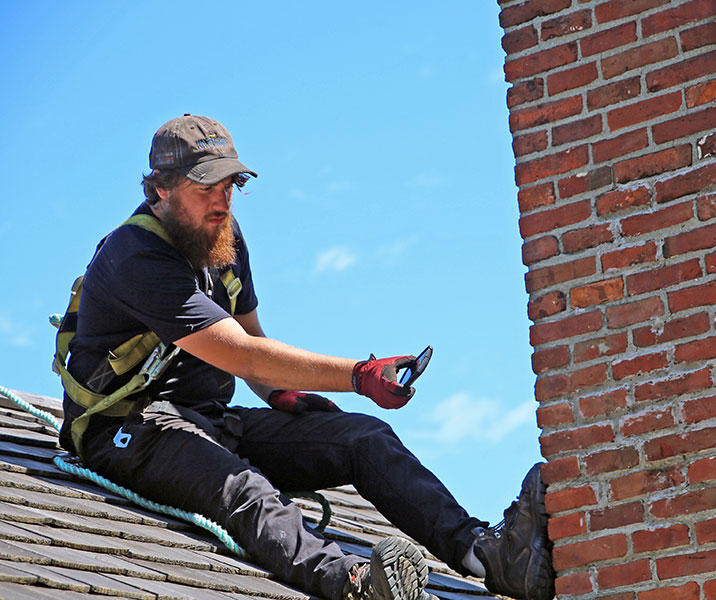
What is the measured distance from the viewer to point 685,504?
3.34 m

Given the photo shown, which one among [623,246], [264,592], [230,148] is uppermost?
[230,148]

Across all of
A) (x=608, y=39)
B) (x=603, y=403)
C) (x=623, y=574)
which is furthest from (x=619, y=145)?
(x=623, y=574)

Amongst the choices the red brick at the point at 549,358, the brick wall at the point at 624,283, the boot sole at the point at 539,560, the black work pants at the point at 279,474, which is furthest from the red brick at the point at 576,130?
the black work pants at the point at 279,474

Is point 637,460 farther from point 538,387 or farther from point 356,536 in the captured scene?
point 356,536

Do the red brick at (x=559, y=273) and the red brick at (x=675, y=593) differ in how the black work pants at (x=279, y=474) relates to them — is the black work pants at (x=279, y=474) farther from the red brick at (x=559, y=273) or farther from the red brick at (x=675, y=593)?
the red brick at (x=559, y=273)

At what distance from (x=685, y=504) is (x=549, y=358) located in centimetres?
61

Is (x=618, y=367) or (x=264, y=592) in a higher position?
(x=618, y=367)

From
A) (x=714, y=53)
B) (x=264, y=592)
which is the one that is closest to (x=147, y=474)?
(x=264, y=592)

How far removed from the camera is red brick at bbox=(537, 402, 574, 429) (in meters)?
3.54

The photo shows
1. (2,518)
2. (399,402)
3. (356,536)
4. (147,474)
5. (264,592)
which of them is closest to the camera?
(2,518)

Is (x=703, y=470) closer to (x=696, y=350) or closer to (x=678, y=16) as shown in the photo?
(x=696, y=350)

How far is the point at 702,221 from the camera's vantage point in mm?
3428

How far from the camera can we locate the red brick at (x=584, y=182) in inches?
141

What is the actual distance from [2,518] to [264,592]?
840 millimetres
